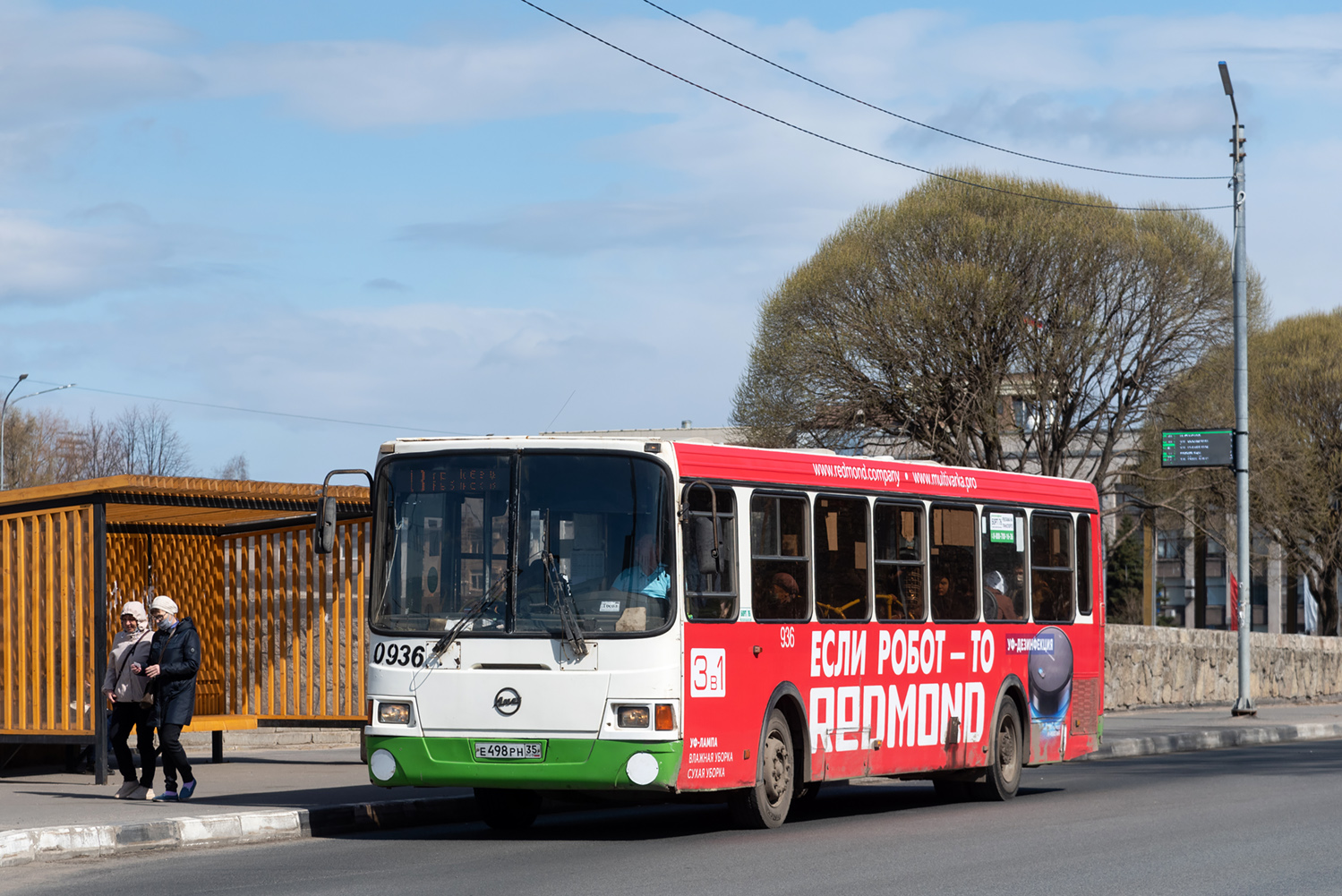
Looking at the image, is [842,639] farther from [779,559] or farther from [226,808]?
[226,808]

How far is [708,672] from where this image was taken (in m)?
→ 12.1

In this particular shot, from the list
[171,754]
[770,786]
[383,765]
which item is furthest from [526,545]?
[171,754]

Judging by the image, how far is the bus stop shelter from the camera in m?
15.6

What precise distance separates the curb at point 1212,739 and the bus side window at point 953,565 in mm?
6319

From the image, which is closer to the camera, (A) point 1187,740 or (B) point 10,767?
(B) point 10,767

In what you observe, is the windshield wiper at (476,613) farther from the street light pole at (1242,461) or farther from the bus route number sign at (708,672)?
the street light pole at (1242,461)

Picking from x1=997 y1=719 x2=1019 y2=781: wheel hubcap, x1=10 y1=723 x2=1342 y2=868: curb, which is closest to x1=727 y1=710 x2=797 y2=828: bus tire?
x1=10 y1=723 x2=1342 y2=868: curb

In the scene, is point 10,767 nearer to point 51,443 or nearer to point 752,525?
point 752,525

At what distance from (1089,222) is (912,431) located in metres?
6.49

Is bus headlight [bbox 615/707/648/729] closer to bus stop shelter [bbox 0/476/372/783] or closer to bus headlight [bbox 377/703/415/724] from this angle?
bus headlight [bbox 377/703/415/724]

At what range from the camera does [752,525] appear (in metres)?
12.9

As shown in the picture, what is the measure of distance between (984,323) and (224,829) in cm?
3187

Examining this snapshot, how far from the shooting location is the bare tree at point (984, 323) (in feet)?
138

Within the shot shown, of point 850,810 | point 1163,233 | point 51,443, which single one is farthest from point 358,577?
point 51,443
